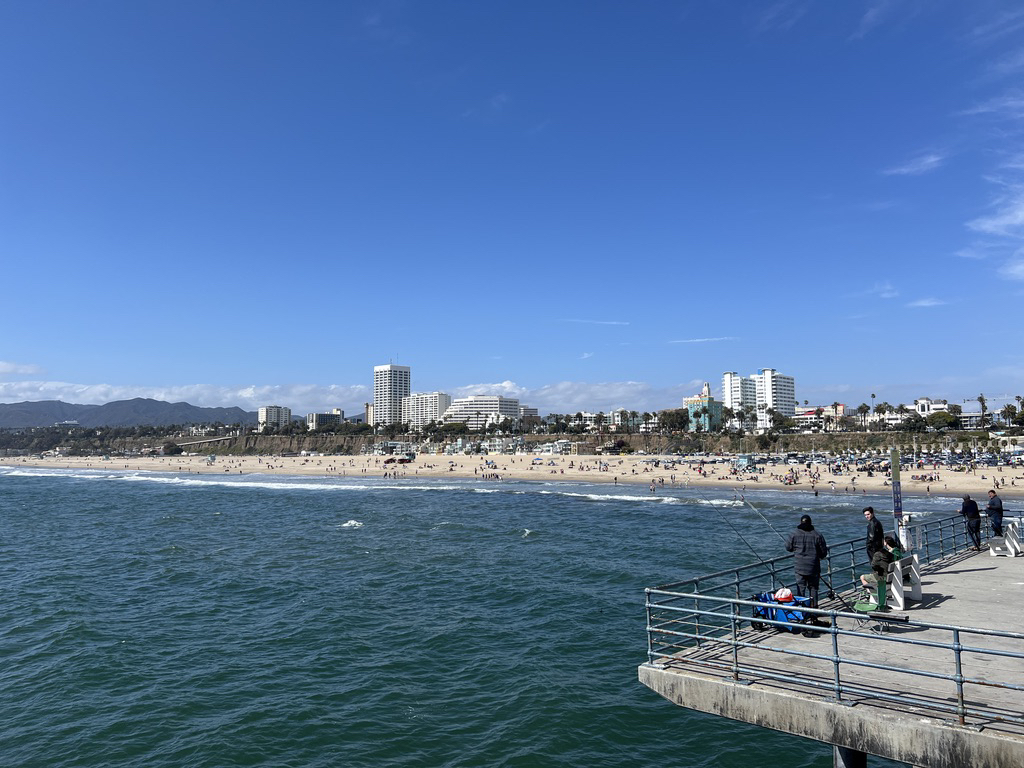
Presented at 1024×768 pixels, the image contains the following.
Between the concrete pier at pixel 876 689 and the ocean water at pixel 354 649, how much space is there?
4.42m

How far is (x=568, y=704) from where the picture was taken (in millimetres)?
13891

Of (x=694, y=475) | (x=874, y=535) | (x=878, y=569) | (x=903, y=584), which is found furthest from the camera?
(x=694, y=475)

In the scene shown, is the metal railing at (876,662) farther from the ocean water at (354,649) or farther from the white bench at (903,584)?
the ocean water at (354,649)

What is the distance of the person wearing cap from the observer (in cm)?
960

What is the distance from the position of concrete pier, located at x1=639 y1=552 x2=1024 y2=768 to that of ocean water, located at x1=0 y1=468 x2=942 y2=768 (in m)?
4.42

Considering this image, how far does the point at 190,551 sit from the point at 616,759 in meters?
31.0

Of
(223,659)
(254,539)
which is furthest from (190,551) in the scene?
(223,659)

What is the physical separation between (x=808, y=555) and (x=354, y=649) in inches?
518

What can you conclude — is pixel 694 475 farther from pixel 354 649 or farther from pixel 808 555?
pixel 808 555

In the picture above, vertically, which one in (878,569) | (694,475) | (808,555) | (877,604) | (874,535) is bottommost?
(694,475)

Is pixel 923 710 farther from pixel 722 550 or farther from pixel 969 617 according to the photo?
pixel 722 550

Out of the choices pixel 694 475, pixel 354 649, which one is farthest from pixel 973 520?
pixel 694 475

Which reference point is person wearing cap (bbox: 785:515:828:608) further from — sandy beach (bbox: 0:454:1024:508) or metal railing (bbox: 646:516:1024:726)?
sandy beach (bbox: 0:454:1024:508)

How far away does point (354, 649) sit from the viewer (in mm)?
17891
